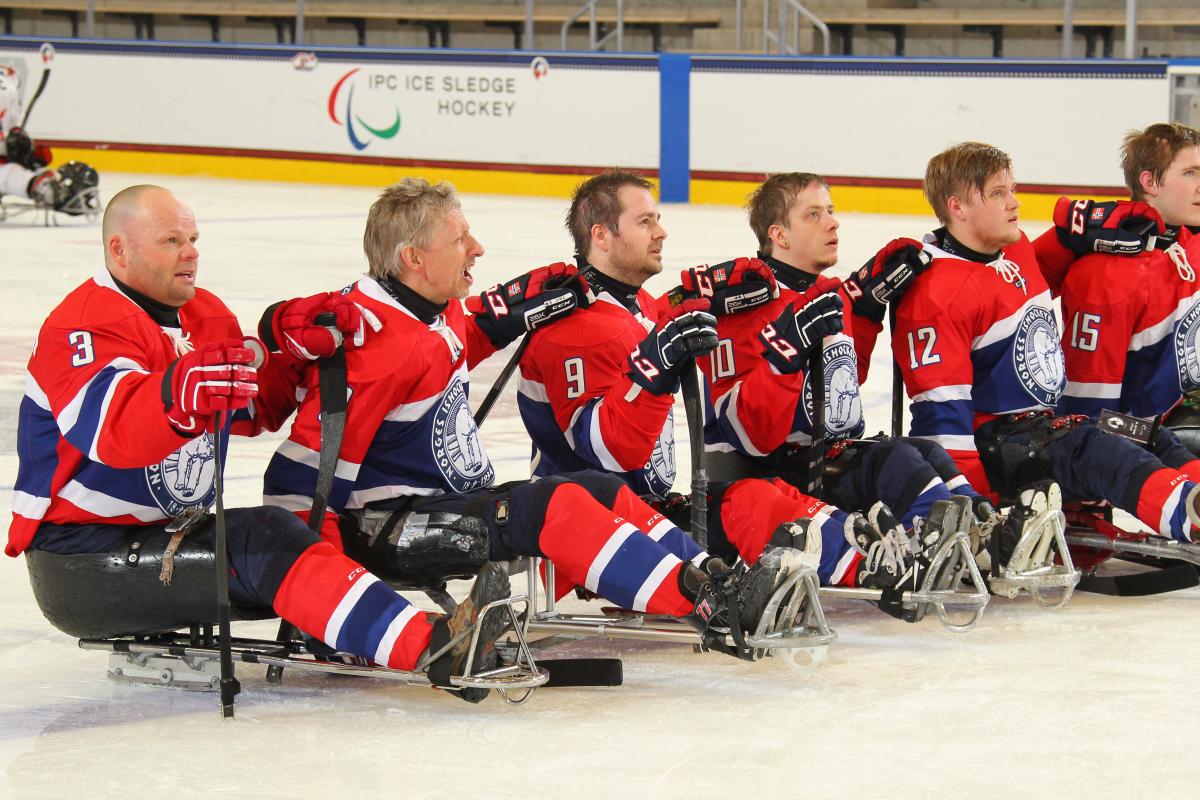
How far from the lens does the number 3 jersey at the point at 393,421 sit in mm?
3643

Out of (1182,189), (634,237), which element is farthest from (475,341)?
(1182,189)

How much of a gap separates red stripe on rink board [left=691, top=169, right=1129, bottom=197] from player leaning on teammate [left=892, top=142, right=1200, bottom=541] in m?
8.33

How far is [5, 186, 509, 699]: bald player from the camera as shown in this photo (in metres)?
3.20

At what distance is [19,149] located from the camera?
12.7m

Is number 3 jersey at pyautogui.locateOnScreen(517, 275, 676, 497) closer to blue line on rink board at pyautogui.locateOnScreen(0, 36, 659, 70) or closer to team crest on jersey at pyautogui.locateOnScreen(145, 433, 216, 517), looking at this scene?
team crest on jersey at pyautogui.locateOnScreen(145, 433, 216, 517)

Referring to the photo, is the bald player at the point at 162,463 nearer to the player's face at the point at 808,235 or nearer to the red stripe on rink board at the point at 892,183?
the player's face at the point at 808,235

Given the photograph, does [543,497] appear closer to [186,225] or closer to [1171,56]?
[186,225]

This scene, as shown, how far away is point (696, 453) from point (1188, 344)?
A: 1.71 meters

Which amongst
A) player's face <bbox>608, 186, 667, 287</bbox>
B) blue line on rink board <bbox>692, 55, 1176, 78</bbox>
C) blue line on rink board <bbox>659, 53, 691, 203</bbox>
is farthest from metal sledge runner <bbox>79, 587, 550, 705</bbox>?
blue line on rink board <bbox>659, 53, 691, 203</bbox>

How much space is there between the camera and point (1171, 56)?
13422mm

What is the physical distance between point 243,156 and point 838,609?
13.7 m

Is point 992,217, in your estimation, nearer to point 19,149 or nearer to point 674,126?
point 19,149

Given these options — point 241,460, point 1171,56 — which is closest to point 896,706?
point 241,460

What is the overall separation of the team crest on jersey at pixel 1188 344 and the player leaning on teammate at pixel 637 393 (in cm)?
131
